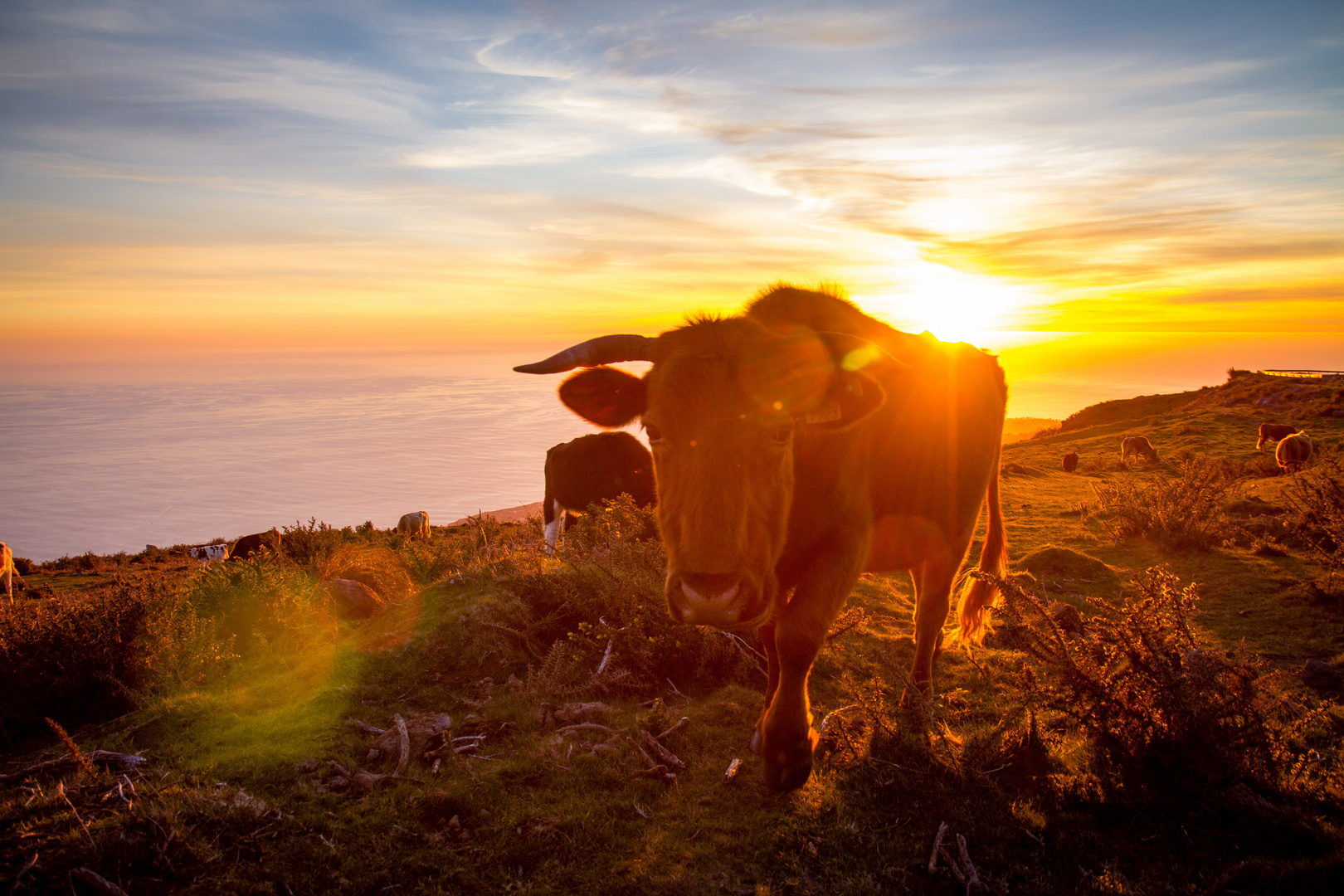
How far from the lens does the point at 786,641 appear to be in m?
3.63

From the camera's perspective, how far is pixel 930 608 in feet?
17.9

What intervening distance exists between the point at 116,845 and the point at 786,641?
3409mm

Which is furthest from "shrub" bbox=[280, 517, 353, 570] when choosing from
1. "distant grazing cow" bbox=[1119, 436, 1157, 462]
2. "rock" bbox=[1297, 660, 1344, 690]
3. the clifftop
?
the clifftop

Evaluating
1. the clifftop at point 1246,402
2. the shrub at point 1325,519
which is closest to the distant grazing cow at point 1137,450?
the clifftop at point 1246,402

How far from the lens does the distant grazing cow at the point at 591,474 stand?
1280 cm

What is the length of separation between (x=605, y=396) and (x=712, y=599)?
172 cm

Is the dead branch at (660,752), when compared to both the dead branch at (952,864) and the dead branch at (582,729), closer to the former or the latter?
the dead branch at (582,729)

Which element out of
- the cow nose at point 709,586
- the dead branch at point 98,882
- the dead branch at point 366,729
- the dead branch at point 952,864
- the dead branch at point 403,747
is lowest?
the dead branch at point 952,864

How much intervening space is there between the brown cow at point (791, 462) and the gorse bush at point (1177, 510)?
7.69 m

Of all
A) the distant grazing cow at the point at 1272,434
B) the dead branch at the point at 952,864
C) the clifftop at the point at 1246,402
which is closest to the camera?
the dead branch at the point at 952,864

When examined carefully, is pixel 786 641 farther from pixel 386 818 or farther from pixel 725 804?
pixel 386 818

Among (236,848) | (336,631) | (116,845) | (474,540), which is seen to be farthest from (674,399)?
(474,540)

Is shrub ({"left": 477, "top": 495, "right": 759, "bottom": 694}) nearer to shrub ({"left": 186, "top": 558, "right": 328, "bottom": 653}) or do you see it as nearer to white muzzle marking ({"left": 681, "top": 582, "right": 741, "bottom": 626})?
shrub ({"left": 186, "top": 558, "right": 328, "bottom": 653})

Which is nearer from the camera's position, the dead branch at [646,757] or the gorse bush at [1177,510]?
the dead branch at [646,757]
